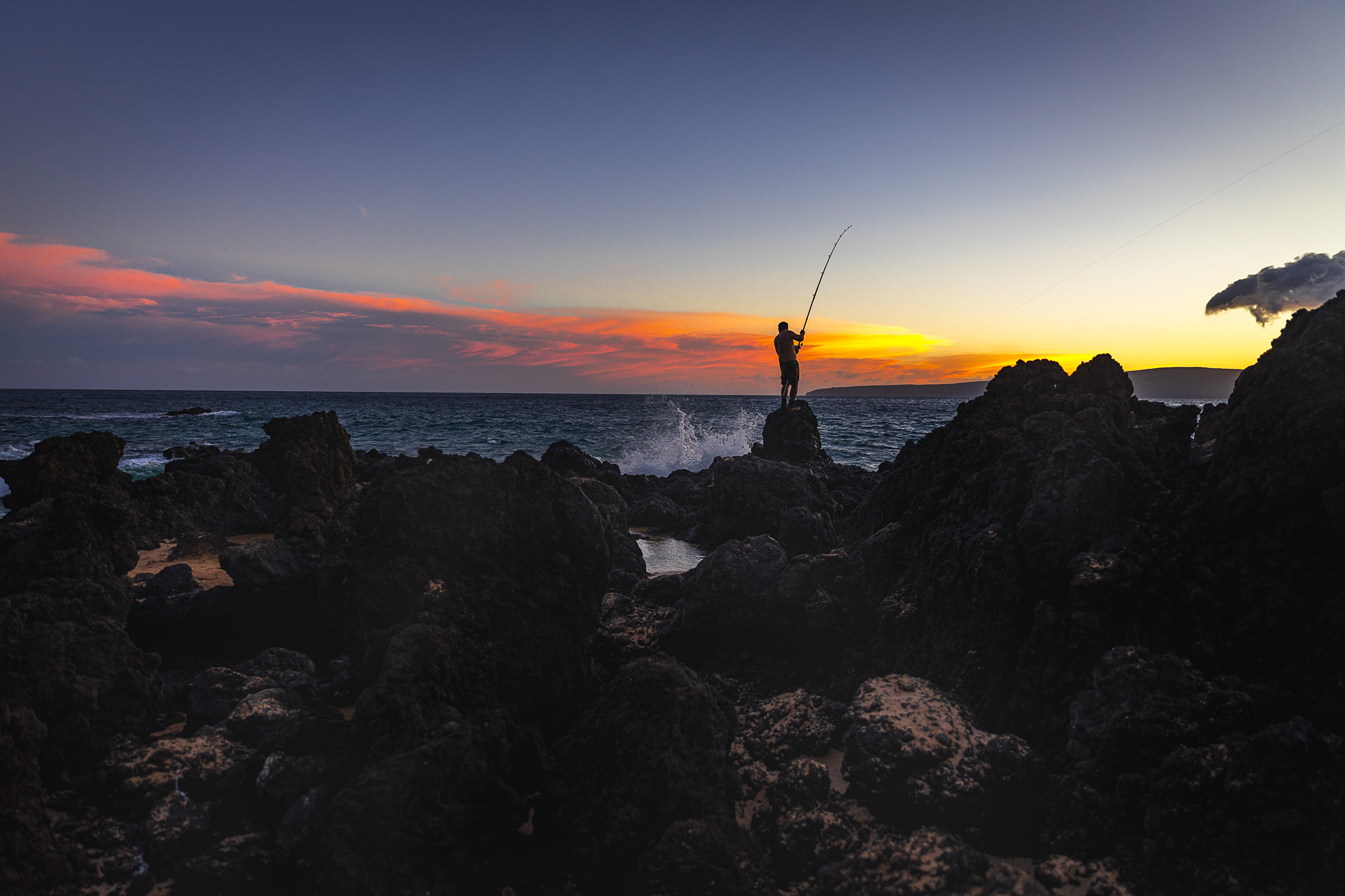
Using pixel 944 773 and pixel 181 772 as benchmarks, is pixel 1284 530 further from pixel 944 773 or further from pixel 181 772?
pixel 181 772

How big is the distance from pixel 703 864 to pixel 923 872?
2.50 feet

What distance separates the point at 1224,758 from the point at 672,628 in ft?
9.68

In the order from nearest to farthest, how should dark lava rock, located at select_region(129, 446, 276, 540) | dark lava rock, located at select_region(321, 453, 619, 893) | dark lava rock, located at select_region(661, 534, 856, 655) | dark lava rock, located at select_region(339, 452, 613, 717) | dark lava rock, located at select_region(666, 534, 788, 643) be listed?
dark lava rock, located at select_region(321, 453, 619, 893) < dark lava rock, located at select_region(339, 452, 613, 717) < dark lava rock, located at select_region(661, 534, 856, 655) < dark lava rock, located at select_region(666, 534, 788, 643) < dark lava rock, located at select_region(129, 446, 276, 540)

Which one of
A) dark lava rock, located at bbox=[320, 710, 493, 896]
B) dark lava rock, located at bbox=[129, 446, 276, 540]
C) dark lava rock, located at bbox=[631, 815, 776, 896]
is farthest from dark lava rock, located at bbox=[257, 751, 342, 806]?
dark lava rock, located at bbox=[129, 446, 276, 540]

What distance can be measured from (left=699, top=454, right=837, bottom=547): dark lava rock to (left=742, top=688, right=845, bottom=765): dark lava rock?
432 cm

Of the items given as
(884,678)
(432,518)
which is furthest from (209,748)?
(884,678)

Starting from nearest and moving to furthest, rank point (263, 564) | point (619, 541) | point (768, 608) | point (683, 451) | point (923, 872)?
point (923, 872) < point (768, 608) < point (263, 564) < point (619, 541) < point (683, 451)

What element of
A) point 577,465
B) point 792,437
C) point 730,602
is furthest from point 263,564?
point 792,437

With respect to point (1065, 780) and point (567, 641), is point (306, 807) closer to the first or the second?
point (567, 641)

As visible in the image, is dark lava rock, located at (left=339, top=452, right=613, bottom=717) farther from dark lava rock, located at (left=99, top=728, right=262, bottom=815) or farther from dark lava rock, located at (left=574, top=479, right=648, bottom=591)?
dark lava rock, located at (left=574, top=479, right=648, bottom=591)

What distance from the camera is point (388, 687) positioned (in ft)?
9.51

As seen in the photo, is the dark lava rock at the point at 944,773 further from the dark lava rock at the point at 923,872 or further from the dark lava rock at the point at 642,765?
the dark lava rock at the point at 642,765

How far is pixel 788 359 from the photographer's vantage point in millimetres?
14961

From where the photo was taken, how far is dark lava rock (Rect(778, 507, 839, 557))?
668 cm
